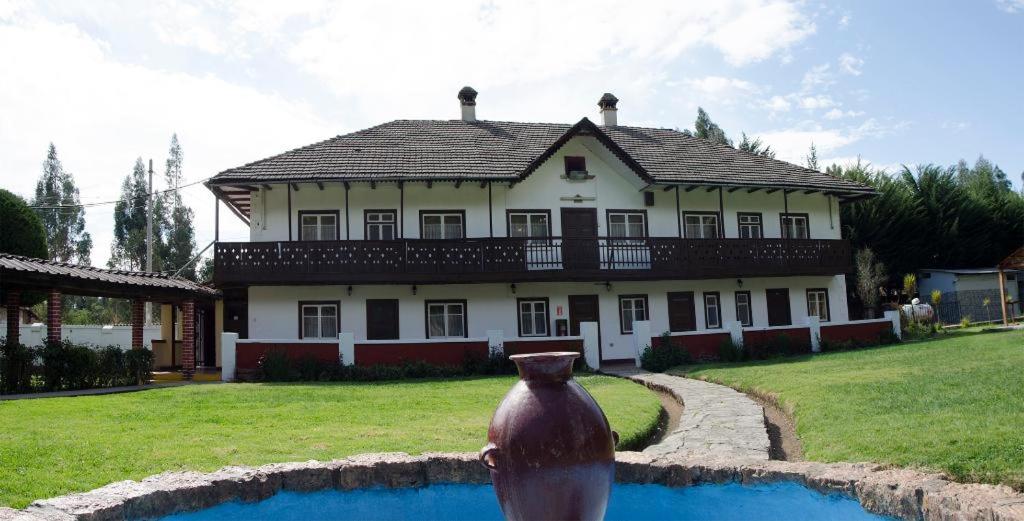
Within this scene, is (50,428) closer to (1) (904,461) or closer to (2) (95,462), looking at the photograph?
(2) (95,462)

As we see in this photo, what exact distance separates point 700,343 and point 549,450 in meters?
16.4

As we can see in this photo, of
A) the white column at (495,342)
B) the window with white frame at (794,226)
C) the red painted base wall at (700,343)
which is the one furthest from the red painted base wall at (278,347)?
the window with white frame at (794,226)

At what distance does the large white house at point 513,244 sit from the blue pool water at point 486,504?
12385mm

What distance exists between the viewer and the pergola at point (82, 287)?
14109 mm

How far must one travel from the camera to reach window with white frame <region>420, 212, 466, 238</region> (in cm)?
2234

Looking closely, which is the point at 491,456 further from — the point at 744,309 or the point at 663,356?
the point at 744,309

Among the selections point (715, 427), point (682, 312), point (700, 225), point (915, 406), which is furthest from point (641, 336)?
point (915, 406)

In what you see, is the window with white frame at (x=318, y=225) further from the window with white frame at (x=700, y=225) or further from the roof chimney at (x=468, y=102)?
the window with white frame at (x=700, y=225)

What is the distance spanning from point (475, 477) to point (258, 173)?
16937 mm

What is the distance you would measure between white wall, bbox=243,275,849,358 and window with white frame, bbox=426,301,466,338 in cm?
21

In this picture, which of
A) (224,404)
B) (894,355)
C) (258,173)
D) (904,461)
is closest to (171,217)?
(258,173)

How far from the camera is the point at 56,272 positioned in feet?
46.6

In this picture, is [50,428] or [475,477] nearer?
[475,477]

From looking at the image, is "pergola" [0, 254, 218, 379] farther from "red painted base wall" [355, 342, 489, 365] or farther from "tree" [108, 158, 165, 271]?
"tree" [108, 158, 165, 271]
